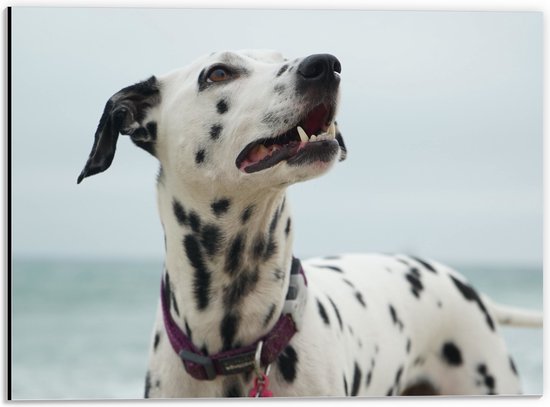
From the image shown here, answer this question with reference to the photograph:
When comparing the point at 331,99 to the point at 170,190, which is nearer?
the point at 331,99

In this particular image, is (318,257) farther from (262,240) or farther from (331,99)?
(331,99)

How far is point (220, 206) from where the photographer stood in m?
2.45

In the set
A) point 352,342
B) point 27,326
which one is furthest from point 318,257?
point 27,326

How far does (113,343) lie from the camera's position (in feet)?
13.8

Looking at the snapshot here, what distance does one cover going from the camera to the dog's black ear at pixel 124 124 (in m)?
2.52

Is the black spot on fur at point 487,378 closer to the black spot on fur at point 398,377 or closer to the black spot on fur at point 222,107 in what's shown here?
the black spot on fur at point 398,377

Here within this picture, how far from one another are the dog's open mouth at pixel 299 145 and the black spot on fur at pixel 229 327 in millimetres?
406

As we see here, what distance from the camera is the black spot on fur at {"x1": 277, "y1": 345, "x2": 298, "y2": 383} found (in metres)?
2.43

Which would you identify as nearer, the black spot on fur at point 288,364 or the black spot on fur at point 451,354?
the black spot on fur at point 288,364

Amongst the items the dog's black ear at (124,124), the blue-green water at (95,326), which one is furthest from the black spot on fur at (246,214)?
the blue-green water at (95,326)

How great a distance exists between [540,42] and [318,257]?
1.09 meters

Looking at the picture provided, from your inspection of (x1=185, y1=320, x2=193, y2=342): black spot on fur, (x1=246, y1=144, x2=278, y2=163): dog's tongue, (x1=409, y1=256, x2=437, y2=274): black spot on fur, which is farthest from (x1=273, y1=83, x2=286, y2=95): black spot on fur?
(x1=409, y1=256, x2=437, y2=274): black spot on fur

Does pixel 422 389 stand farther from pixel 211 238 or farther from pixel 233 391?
pixel 211 238

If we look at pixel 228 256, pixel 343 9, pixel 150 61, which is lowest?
pixel 228 256
